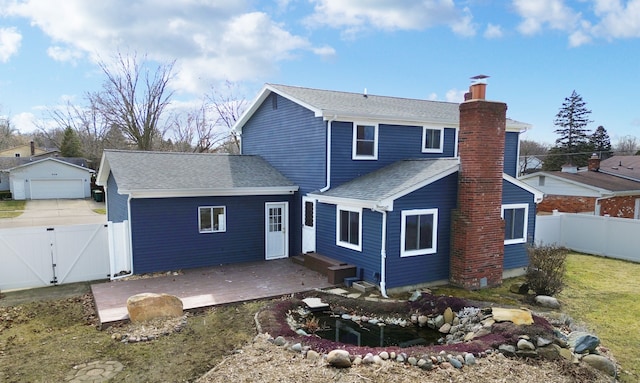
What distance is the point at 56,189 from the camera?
3944 cm

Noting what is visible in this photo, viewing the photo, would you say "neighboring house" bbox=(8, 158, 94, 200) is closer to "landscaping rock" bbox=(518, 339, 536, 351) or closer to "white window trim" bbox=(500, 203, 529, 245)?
"white window trim" bbox=(500, 203, 529, 245)

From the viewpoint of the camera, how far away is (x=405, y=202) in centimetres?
1055

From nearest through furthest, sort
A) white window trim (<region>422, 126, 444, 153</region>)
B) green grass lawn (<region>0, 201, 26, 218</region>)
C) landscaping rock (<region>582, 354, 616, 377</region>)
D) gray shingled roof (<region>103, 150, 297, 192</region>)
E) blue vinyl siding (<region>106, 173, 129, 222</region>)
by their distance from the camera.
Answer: landscaping rock (<region>582, 354, 616, 377</region>) < gray shingled roof (<region>103, 150, 297, 192</region>) < blue vinyl siding (<region>106, 173, 129, 222</region>) < white window trim (<region>422, 126, 444, 153</region>) < green grass lawn (<region>0, 201, 26, 218</region>)

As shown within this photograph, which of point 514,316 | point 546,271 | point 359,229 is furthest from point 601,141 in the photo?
point 514,316

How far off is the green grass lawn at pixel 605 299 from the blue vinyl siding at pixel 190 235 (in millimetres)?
6257

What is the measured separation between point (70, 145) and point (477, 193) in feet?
161

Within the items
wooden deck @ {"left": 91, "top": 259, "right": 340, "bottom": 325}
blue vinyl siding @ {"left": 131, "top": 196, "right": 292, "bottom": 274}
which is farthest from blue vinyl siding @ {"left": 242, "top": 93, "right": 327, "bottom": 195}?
wooden deck @ {"left": 91, "top": 259, "right": 340, "bottom": 325}

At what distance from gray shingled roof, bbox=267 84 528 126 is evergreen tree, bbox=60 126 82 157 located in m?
41.3

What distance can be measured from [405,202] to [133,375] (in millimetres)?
7133

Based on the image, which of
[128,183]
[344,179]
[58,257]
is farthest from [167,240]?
[344,179]

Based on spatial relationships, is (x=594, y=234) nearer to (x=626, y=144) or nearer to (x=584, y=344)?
(x=584, y=344)

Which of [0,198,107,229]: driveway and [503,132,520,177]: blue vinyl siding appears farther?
[0,198,107,229]: driveway

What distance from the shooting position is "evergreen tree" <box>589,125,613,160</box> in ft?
162

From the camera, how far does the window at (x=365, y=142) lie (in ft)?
44.0
